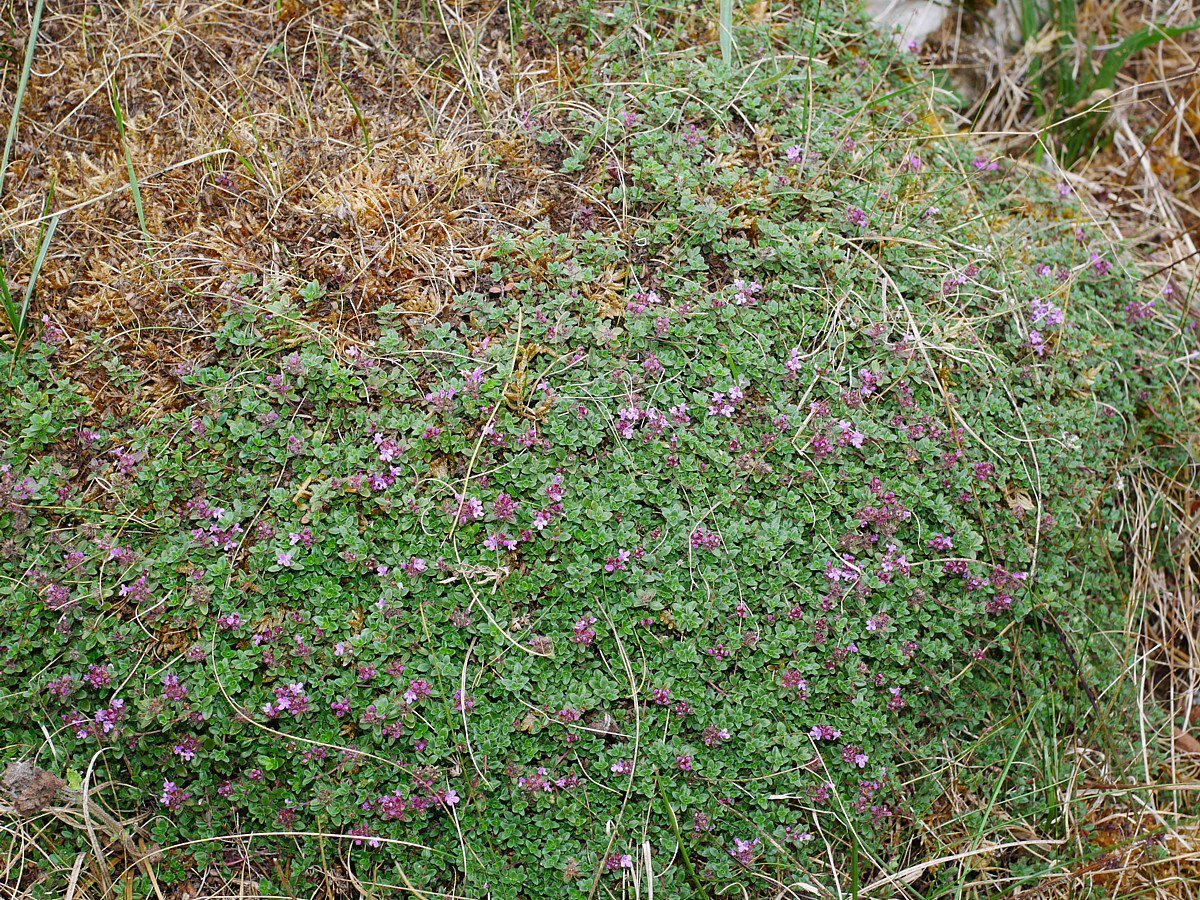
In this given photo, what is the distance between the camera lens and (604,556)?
2.95 m

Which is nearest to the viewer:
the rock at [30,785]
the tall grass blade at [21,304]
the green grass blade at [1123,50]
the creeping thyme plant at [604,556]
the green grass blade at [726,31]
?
the rock at [30,785]

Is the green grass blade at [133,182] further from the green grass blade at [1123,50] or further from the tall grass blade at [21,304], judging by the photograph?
the green grass blade at [1123,50]

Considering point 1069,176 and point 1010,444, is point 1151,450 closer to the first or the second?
point 1010,444

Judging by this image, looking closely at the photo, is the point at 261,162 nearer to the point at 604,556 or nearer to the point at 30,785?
the point at 604,556

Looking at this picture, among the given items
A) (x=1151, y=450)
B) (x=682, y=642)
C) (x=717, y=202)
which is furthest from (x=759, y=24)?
(x=682, y=642)

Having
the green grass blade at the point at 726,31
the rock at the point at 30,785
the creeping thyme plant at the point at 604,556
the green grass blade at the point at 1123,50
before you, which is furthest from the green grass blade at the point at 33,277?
the green grass blade at the point at 1123,50

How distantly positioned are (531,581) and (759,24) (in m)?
2.72

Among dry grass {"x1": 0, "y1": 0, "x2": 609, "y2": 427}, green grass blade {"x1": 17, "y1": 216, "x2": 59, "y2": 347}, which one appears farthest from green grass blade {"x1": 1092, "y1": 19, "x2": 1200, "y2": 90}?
green grass blade {"x1": 17, "y1": 216, "x2": 59, "y2": 347}

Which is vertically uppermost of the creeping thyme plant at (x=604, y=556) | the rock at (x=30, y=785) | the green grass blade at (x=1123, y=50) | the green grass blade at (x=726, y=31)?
the green grass blade at (x=1123, y=50)

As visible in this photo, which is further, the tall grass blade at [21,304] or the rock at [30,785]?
the tall grass blade at [21,304]

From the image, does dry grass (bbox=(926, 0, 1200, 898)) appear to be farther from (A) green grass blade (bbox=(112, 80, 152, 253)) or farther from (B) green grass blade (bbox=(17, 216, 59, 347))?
(B) green grass blade (bbox=(17, 216, 59, 347))

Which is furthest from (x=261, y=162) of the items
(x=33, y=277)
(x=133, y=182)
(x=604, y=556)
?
(x=604, y=556)

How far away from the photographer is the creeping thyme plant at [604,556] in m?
2.79

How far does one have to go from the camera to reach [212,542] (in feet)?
9.56
